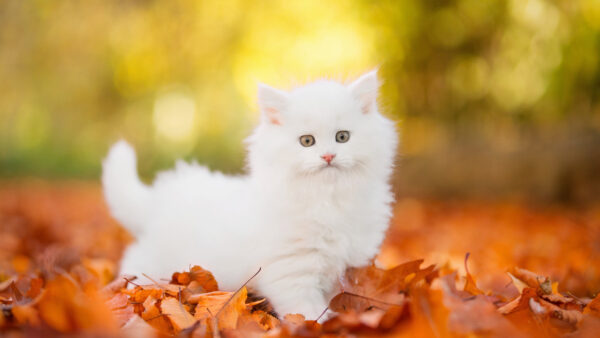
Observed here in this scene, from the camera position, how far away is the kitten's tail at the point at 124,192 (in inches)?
94.1

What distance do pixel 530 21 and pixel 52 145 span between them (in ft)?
36.8

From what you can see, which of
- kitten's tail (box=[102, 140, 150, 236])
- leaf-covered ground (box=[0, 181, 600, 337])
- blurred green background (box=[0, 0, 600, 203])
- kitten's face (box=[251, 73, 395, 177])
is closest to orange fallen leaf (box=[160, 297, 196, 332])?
leaf-covered ground (box=[0, 181, 600, 337])

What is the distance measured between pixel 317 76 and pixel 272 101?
0.51 metres

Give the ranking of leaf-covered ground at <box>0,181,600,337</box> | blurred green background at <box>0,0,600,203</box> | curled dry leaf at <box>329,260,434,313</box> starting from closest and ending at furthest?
leaf-covered ground at <box>0,181,600,337</box>, curled dry leaf at <box>329,260,434,313</box>, blurred green background at <box>0,0,600,203</box>

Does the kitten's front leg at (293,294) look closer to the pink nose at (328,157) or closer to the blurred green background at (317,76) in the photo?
the pink nose at (328,157)

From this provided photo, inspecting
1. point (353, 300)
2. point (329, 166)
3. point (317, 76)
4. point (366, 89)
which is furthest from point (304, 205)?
point (317, 76)

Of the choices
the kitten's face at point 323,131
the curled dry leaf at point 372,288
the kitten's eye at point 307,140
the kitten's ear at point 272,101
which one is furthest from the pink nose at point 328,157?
the curled dry leaf at point 372,288

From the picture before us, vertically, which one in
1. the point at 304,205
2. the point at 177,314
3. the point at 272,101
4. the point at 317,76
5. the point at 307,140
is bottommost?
the point at 177,314

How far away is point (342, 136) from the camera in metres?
1.83

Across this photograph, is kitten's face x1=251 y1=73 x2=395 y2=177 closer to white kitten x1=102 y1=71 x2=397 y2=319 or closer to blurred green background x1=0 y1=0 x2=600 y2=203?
white kitten x1=102 y1=71 x2=397 y2=319

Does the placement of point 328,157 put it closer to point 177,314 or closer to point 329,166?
point 329,166

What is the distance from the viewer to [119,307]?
5.33 feet

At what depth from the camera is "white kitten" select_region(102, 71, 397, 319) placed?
1.79 metres

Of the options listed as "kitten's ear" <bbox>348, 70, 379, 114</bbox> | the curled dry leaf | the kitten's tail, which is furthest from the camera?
the kitten's tail
